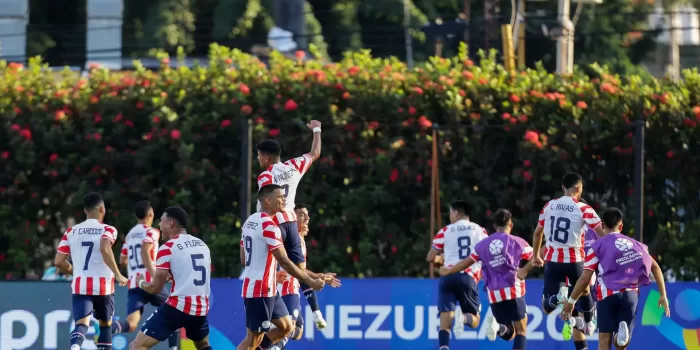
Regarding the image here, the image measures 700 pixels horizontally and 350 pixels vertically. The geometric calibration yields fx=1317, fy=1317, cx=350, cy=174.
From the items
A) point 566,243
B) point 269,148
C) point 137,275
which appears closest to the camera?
point 269,148

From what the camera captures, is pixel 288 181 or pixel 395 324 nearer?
pixel 288 181

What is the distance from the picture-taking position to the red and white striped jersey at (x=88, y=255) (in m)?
14.4

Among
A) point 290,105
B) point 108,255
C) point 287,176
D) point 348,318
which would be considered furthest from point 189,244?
point 290,105

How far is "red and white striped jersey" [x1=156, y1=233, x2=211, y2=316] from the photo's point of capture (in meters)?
12.1

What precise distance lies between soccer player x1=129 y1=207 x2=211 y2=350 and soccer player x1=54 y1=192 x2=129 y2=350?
2304 millimetres

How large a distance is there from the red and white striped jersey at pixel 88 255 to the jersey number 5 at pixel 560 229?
5007 mm

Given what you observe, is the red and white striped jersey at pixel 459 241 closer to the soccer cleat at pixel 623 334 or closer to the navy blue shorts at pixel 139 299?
the soccer cleat at pixel 623 334

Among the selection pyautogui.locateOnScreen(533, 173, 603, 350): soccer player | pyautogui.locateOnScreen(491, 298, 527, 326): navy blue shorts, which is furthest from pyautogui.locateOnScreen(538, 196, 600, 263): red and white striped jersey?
pyautogui.locateOnScreen(491, 298, 527, 326): navy blue shorts

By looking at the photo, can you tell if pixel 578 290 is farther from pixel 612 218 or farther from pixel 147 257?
pixel 147 257

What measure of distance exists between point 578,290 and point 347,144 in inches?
259

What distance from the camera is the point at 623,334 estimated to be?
13.6 metres

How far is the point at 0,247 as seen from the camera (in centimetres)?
2084

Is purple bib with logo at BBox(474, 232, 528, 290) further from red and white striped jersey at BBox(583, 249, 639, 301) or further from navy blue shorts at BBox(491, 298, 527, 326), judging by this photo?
red and white striped jersey at BBox(583, 249, 639, 301)

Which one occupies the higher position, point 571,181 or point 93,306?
point 571,181
